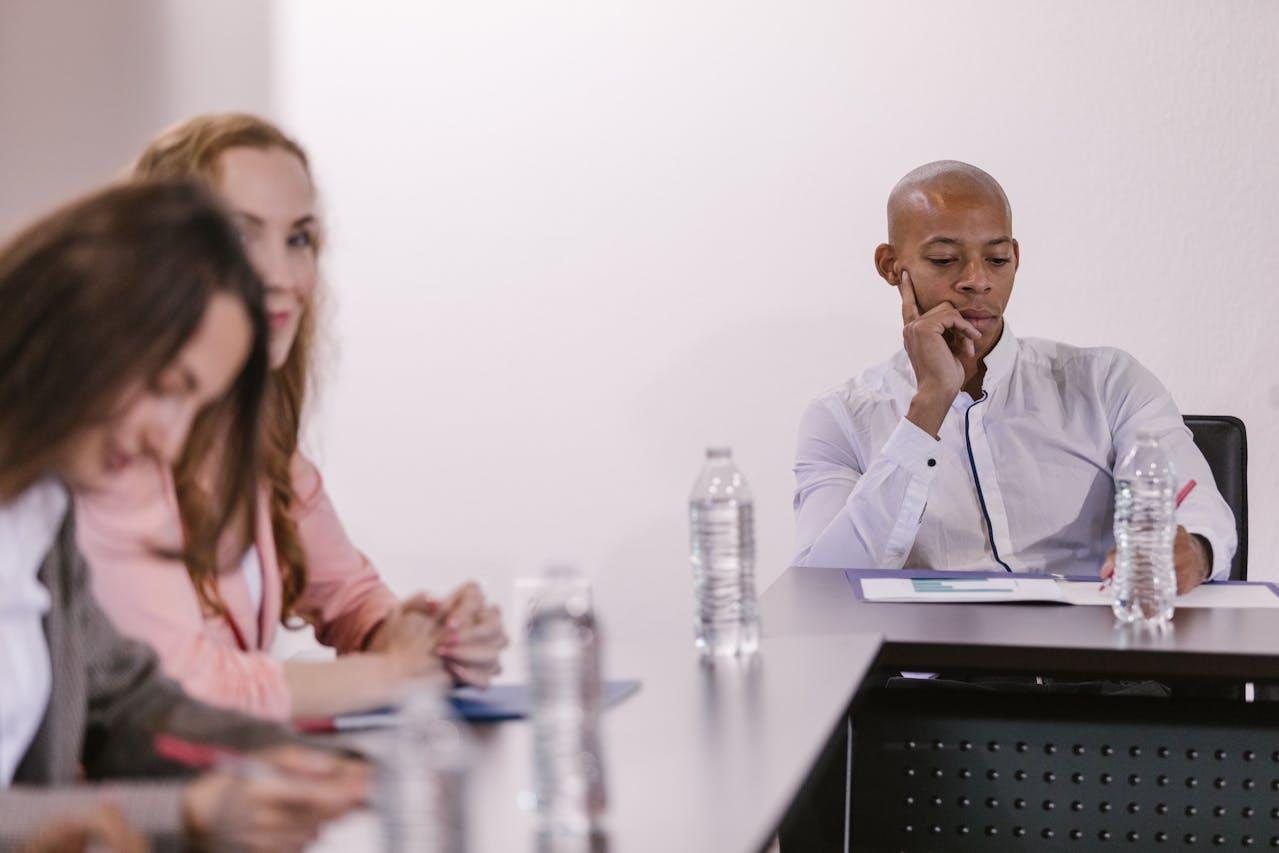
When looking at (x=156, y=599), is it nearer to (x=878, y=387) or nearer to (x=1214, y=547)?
(x=1214, y=547)

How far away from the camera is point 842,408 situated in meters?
2.78

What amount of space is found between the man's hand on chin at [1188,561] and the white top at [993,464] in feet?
0.69

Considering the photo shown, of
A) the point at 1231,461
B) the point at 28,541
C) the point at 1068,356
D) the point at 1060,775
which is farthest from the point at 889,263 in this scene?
the point at 28,541

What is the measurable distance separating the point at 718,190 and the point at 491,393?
81 centimetres

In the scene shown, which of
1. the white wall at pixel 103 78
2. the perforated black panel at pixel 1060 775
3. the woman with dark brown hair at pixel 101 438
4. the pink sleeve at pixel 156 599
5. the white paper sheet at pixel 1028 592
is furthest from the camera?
the white wall at pixel 103 78

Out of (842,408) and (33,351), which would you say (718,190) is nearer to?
(842,408)

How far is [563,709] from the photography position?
3.79 ft

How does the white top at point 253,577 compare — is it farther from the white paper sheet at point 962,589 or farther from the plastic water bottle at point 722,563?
the white paper sheet at point 962,589

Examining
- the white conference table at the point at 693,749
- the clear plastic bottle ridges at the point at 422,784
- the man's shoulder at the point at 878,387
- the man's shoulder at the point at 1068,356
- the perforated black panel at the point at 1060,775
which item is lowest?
the perforated black panel at the point at 1060,775

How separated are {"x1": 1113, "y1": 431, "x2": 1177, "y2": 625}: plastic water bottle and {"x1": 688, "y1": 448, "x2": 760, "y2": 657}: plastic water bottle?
1.62 feet

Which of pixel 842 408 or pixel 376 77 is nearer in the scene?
pixel 842 408

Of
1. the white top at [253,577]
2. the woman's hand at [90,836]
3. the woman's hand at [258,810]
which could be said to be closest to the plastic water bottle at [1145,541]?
the white top at [253,577]

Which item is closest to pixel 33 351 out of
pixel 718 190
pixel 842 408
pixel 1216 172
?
pixel 842 408

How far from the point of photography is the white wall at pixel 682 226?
3.62 metres
